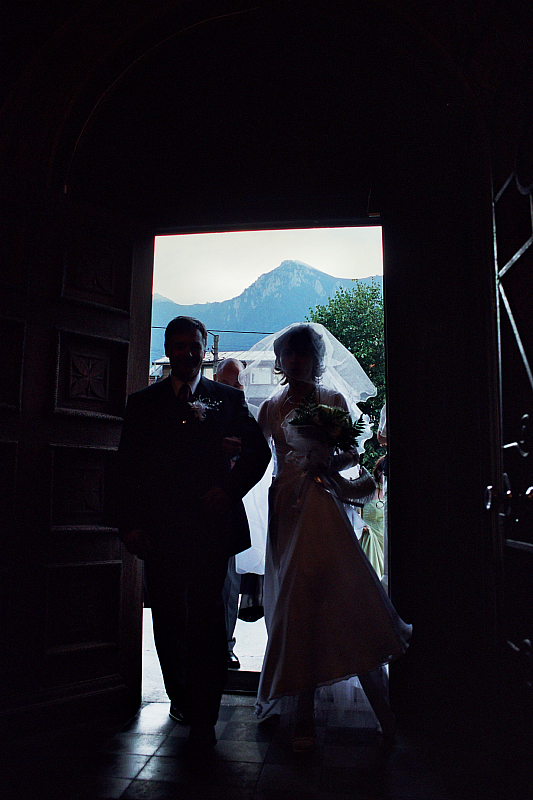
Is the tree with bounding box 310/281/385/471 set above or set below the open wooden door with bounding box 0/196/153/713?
above

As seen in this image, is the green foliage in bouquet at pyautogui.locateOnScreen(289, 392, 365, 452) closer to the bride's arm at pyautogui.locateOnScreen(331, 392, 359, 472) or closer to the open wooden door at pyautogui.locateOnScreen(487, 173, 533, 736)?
the bride's arm at pyautogui.locateOnScreen(331, 392, 359, 472)

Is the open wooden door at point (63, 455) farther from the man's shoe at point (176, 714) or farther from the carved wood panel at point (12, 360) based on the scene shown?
the man's shoe at point (176, 714)

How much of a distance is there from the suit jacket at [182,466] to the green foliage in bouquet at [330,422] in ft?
0.74

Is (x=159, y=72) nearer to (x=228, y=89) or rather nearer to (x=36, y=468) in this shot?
(x=228, y=89)

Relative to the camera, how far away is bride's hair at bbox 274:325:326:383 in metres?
2.95

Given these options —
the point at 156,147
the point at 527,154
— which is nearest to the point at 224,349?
the point at 156,147

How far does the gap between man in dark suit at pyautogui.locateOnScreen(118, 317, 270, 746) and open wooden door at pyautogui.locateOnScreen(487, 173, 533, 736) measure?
114cm

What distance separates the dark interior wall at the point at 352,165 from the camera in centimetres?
265

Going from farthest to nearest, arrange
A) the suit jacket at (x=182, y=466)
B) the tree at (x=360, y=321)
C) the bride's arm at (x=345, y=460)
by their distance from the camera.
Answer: the tree at (x=360, y=321) → the bride's arm at (x=345, y=460) → the suit jacket at (x=182, y=466)

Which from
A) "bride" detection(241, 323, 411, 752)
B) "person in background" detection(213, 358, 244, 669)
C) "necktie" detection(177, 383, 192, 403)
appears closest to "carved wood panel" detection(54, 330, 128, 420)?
"necktie" detection(177, 383, 192, 403)

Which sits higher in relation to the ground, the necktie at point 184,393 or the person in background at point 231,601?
the necktie at point 184,393

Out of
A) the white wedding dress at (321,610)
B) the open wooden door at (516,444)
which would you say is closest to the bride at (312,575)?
the white wedding dress at (321,610)

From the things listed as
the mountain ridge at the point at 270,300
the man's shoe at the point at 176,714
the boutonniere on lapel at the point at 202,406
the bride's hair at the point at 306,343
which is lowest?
the man's shoe at the point at 176,714

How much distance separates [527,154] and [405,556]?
71.4 inches
